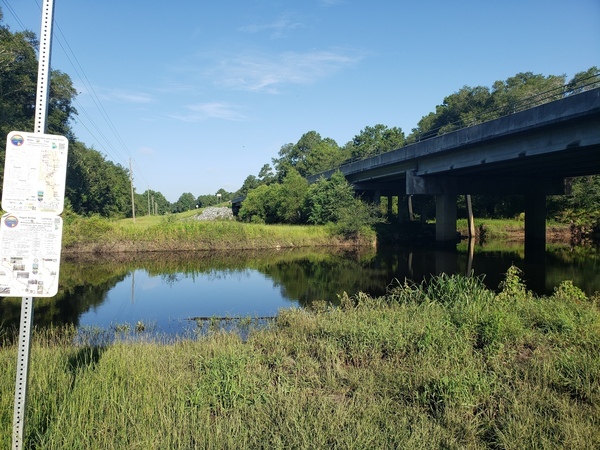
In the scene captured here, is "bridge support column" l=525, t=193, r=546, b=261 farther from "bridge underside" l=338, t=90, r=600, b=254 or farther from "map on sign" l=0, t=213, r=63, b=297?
"map on sign" l=0, t=213, r=63, b=297

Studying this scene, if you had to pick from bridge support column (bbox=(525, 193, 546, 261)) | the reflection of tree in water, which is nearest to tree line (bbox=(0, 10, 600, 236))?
bridge support column (bbox=(525, 193, 546, 261))

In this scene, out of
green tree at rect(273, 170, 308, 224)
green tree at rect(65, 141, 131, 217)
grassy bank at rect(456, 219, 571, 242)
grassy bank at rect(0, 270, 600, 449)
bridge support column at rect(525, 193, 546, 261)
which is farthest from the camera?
green tree at rect(65, 141, 131, 217)

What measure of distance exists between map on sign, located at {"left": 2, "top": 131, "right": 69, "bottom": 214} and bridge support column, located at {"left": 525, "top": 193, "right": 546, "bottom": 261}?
35.3m

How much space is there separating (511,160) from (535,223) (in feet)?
43.0

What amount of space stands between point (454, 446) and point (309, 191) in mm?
43743

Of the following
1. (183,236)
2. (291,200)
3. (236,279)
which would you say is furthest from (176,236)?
(291,200)

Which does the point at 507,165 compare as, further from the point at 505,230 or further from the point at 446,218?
the point at 505,230

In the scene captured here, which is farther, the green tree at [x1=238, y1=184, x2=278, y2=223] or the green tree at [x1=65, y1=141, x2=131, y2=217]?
the green tree at [x1=65, y1=141, x2=131, y2=217]

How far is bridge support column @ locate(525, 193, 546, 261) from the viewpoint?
33.2 m

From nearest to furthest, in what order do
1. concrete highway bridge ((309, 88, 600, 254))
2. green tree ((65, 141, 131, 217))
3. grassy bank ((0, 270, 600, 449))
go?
grassy bank ((0, 270, 600, 449)), concrete highway bridge ((309, 88, 600, 254)), green tree ((65, 141, 131, 217))

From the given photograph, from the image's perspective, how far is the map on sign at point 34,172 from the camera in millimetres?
3215

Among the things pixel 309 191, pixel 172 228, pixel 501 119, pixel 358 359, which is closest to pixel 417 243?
pixel 309 191

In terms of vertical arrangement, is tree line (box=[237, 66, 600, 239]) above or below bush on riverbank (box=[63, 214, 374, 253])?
above

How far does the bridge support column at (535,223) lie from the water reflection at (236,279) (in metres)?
2.73
